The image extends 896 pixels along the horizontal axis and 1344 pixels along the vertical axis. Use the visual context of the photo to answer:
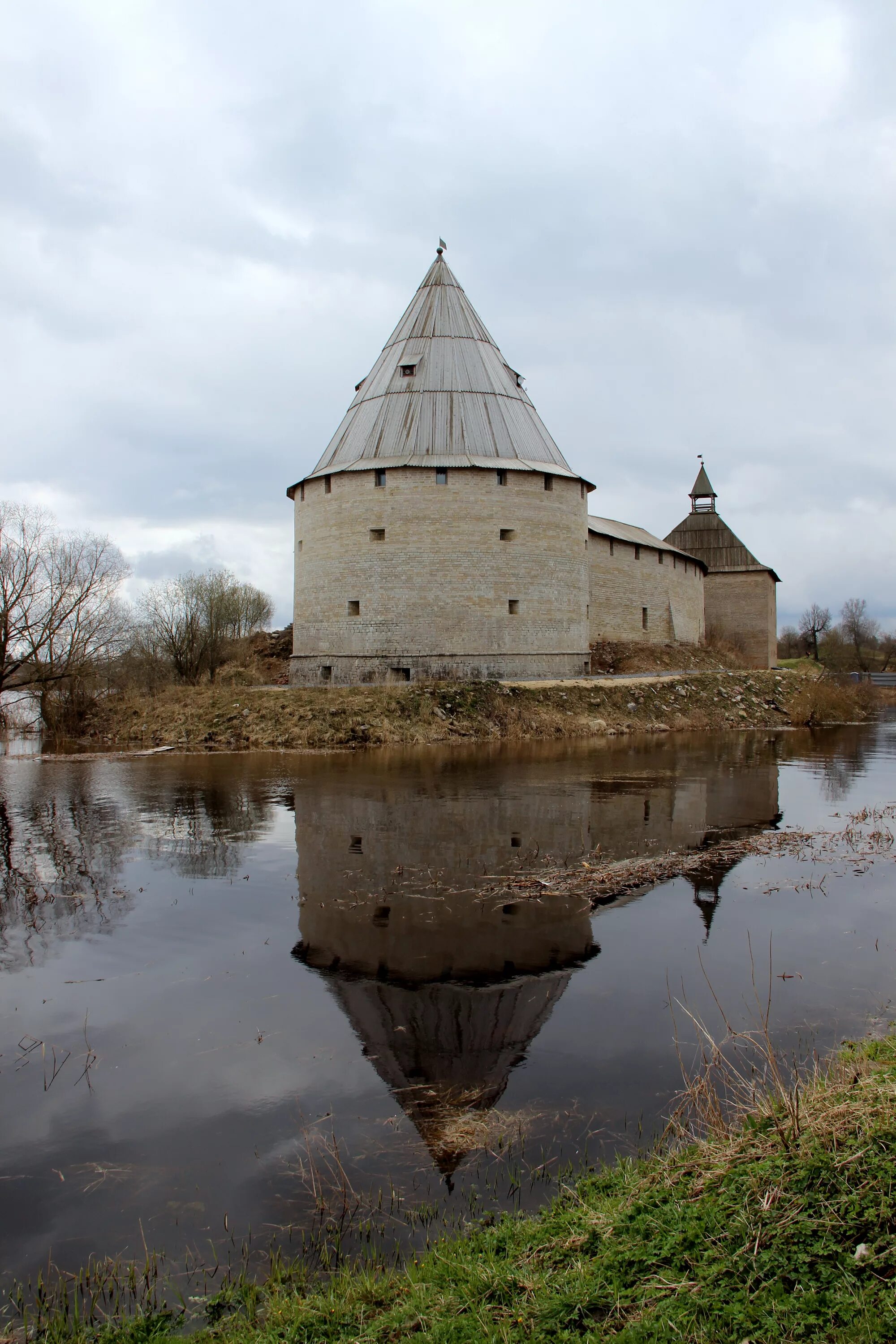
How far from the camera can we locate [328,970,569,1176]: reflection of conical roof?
4152mm

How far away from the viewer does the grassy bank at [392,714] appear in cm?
2122

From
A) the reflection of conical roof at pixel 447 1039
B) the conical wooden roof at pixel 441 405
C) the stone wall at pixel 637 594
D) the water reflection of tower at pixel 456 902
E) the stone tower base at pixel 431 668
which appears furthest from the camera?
the stone wall at pixel 637 594

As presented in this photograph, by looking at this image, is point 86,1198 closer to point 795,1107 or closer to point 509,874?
point 795,1107

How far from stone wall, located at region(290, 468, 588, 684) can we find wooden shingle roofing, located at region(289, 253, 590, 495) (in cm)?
84

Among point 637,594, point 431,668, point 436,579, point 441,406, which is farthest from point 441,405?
point 637,594

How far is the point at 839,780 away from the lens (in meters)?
15.2

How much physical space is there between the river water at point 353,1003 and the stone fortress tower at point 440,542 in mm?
14302

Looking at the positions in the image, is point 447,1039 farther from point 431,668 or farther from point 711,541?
point 711,541

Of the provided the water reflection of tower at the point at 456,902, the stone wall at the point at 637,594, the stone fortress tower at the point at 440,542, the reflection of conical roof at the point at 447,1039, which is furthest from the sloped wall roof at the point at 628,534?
the reflection of conical roof at the point at 447,1039

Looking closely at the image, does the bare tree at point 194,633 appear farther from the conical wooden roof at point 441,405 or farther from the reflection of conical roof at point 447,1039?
the reflection of conical roof at point 447,1039

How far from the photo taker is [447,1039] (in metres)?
4.94

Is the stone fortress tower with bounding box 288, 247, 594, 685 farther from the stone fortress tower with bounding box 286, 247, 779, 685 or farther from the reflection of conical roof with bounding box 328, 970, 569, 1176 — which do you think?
the reflection of conical roof with bounding box 328, 970, 569, 1176

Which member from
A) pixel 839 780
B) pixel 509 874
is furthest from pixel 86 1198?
pixel 839 780

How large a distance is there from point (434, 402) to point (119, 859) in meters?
20.8
